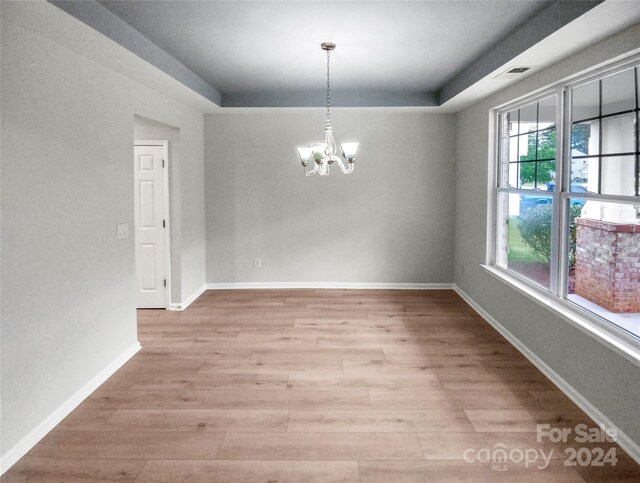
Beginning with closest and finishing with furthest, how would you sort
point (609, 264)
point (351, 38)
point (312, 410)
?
1. point (312, 410)
2. point (609, 264)
3. point (351, 38)

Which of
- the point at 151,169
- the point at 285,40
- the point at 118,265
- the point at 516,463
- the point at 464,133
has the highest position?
the point at 285,40

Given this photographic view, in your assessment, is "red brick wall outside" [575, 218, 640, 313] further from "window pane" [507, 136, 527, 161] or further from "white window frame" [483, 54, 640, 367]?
"window pane" [507, 136, 527, 161]

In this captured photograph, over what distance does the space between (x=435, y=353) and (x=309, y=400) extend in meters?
1.40

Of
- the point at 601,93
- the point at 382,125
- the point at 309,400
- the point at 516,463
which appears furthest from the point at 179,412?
the point at 382,125

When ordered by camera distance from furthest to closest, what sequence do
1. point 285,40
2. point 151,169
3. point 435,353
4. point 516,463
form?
point 151,169 < point 435,353 < point 285,40 < point 516,463

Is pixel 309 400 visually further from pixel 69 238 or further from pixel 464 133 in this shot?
pixel 464 133

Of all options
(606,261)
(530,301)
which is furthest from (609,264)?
(530,301)

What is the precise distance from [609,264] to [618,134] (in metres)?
0.89

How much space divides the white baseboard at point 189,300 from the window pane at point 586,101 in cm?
443

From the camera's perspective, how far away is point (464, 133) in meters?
5.99

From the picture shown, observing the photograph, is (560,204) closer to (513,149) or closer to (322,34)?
(513,149)

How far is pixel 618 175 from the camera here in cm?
293

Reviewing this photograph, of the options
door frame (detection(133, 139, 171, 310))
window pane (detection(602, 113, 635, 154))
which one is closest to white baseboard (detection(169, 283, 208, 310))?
door frame (detection(133, 139, 171, 310))

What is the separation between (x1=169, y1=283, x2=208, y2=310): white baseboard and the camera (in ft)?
18.2
